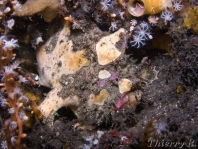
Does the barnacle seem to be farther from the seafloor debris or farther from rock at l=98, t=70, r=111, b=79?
rock at l=98, t=70, r=111, b=79

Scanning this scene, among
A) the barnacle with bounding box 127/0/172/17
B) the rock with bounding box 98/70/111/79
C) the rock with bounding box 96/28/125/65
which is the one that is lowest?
the rock with bounding box 98/70/111/79

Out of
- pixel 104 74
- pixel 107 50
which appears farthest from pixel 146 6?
pixel 104 74

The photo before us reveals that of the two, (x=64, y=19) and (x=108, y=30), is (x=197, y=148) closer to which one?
(x=108, y=30)

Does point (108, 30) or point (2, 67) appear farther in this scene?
point (108, 30)

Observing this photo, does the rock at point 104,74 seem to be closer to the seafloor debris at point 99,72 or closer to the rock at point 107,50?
the seafloor debris at point 99,72

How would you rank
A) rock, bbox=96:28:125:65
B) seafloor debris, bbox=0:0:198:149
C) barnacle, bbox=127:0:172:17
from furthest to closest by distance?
rock, bbox=96:28:125:65
barnacle, bbox=127:0:172:17
seafloor debris, bbox=0:0:198:149

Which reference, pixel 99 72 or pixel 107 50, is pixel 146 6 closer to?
pixel 107 50

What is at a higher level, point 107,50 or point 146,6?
point 146,6

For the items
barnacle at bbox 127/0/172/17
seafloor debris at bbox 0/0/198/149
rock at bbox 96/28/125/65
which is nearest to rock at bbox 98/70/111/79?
seafloor debris at bbox 0/0/198/149

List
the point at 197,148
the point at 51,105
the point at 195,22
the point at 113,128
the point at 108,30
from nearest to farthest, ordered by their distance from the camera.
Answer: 1. the point at 197,148
2. the point at 195,22
3. the point at 113,128
4. the point at 51,105
5. the point at 108,30

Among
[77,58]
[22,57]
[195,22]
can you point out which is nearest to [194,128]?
[195,22]

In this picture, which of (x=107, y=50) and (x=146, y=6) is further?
(x=107, y=50)
